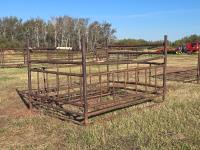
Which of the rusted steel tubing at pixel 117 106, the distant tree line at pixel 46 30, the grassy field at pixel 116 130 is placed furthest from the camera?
the distant tree line at pixel 46 30

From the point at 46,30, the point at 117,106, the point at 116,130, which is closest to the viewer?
the point at 116,130

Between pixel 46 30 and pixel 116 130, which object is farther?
pixel 46 30

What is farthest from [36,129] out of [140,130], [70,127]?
[140,130]

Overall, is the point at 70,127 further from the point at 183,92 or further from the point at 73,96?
the point at 183,92

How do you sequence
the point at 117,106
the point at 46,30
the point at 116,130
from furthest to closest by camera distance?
the point at 46,30
the point at 117,106
the point at 116,130

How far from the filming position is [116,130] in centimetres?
572

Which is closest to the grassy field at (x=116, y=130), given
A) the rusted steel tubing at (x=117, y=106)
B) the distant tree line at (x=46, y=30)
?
the rusted steel tubing at (x=117, y=106)

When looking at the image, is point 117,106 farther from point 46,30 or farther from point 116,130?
point 46,30

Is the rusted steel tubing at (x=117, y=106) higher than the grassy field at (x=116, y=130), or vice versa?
the rusted steel tubing at (x=117, y=106)

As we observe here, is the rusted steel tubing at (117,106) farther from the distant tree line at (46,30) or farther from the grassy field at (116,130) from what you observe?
the distant tree line at (46,30)

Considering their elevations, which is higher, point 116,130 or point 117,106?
point 117,106

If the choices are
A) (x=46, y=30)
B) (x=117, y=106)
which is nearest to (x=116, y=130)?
(x=117, y=106)

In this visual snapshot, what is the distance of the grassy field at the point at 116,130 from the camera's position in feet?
16.7

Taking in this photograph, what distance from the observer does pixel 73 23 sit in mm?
74688
